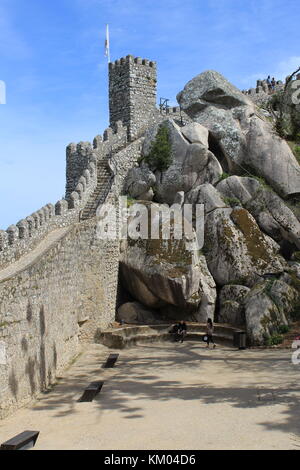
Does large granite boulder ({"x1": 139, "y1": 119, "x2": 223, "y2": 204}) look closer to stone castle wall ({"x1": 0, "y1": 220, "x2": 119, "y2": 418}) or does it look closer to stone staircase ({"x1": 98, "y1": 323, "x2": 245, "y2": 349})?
stone castle wall ({"x1": 0, "y1": 220, "x2": 119, "y2": 418})

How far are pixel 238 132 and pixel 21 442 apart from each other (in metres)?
22.0

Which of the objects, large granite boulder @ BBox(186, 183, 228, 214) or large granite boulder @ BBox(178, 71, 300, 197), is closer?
large granite boulder @ BBox(186, 183, 228, 214)

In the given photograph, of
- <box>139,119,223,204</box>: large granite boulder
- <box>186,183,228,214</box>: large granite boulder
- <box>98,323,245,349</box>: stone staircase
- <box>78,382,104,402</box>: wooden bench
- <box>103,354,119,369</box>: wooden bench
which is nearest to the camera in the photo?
<box>78,382,104,402</box>: wooden bench

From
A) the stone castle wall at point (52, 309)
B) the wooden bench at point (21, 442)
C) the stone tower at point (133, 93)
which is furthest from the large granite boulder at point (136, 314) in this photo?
the wooden bench at point (21, 442)

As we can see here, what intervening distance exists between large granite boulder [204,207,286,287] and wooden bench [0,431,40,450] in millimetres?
14528

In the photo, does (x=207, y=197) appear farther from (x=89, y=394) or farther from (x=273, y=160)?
(x=89, y=394)

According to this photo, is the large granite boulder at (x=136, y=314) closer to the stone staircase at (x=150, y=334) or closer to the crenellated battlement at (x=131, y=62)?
the stone staircase at (x=150, y=334)

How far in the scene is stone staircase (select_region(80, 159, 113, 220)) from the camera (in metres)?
20.5

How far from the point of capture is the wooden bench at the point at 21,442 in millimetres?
6852

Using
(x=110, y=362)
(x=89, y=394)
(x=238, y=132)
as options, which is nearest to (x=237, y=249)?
(x=238, y=132)

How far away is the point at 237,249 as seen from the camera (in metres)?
21.5

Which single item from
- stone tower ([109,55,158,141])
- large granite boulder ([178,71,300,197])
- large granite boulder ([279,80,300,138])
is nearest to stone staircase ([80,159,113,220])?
stone tower ([109,55,158,141])

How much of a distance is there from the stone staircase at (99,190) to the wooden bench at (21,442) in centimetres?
1321
